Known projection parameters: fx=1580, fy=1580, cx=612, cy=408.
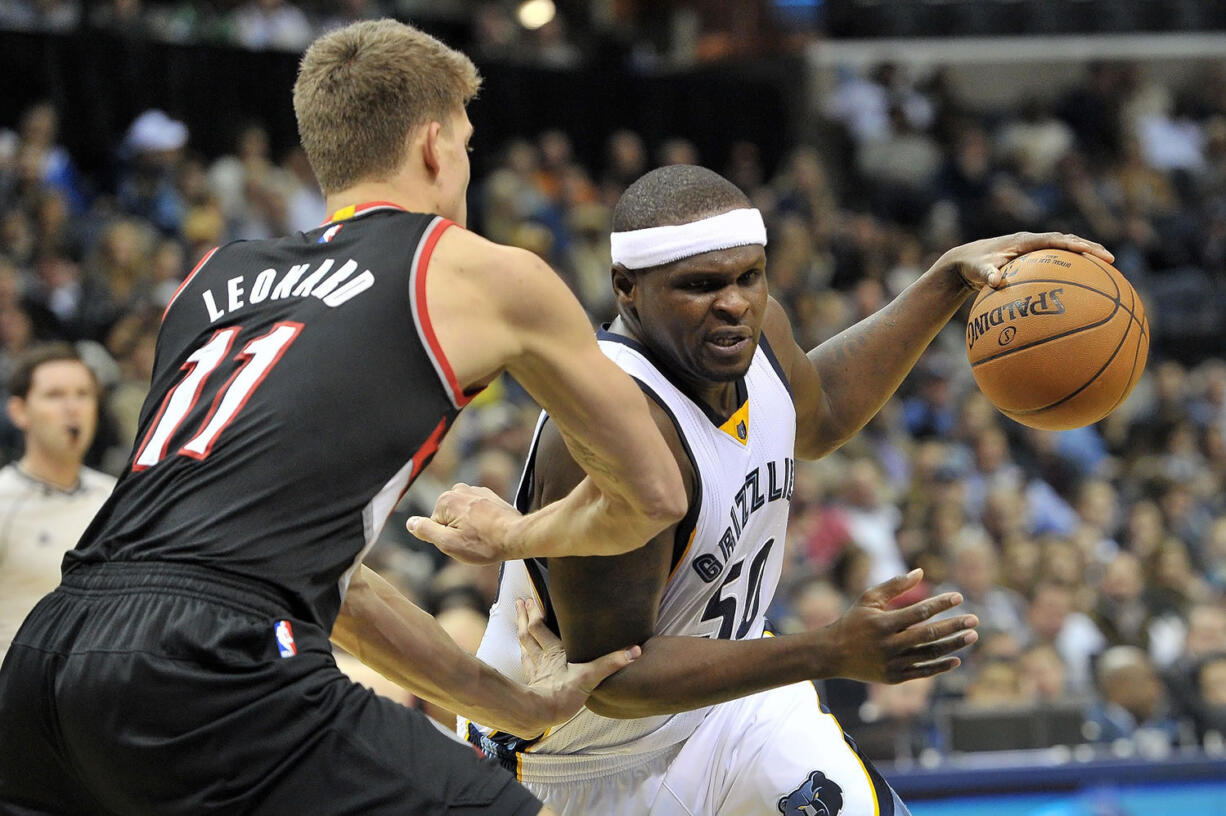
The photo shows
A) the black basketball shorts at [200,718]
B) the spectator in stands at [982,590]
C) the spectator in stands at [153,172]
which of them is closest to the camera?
the black basketball shorts at [200,718]

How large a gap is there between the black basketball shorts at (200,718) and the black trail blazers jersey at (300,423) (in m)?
0.08

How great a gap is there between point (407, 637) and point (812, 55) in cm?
1517

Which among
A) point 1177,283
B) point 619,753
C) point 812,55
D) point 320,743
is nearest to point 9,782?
point 320,743

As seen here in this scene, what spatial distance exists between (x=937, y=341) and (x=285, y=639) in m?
12.2

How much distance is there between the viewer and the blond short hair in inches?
127

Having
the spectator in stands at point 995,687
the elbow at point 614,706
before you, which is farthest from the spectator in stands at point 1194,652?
the elbow at point 614,706

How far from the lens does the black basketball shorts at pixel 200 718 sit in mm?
2752

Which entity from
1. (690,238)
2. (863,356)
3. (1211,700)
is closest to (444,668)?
(690,238)

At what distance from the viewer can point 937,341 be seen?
570 inches

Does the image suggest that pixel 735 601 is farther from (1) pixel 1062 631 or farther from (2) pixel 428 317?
(1) pixel 1062 631

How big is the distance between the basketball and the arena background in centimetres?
224

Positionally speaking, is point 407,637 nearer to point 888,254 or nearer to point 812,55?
point 888,254

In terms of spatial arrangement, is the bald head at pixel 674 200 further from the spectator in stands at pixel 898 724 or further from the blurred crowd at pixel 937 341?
the spectator in stands at pixel 898 724

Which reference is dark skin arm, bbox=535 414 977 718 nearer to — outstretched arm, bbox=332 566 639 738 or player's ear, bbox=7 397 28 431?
outstretched arm, bbox=332 566 639 738
